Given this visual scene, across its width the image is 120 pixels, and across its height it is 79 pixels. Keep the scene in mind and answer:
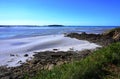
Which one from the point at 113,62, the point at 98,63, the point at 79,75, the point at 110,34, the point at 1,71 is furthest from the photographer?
the point at 110,34

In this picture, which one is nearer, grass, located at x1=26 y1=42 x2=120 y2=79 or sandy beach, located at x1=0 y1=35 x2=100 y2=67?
grass, located at x1=26 y1=42 x2=120 y2=79

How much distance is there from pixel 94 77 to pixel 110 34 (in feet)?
71.8

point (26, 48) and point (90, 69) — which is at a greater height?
point (90, 69)

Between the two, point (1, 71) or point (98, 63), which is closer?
point (98, 63)

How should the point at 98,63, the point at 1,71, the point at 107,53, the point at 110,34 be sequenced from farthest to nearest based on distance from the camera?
the point at 110,34, the point at 1,71, the point at 107,53, the point at 98,63

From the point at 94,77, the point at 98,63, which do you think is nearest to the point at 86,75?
the point at 94,77

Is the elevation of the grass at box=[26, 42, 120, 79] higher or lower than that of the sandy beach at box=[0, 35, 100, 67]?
higher

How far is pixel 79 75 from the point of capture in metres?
6.02

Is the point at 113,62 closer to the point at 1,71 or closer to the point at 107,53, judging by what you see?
the point at 107,53

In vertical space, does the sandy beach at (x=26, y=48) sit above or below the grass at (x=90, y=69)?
below

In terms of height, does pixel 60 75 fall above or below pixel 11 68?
above

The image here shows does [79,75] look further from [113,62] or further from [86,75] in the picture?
[113,62]

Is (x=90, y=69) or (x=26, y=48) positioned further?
(x=26, y=48)

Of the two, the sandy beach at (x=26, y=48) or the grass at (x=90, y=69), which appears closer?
the grass at (x=90, y=69)
